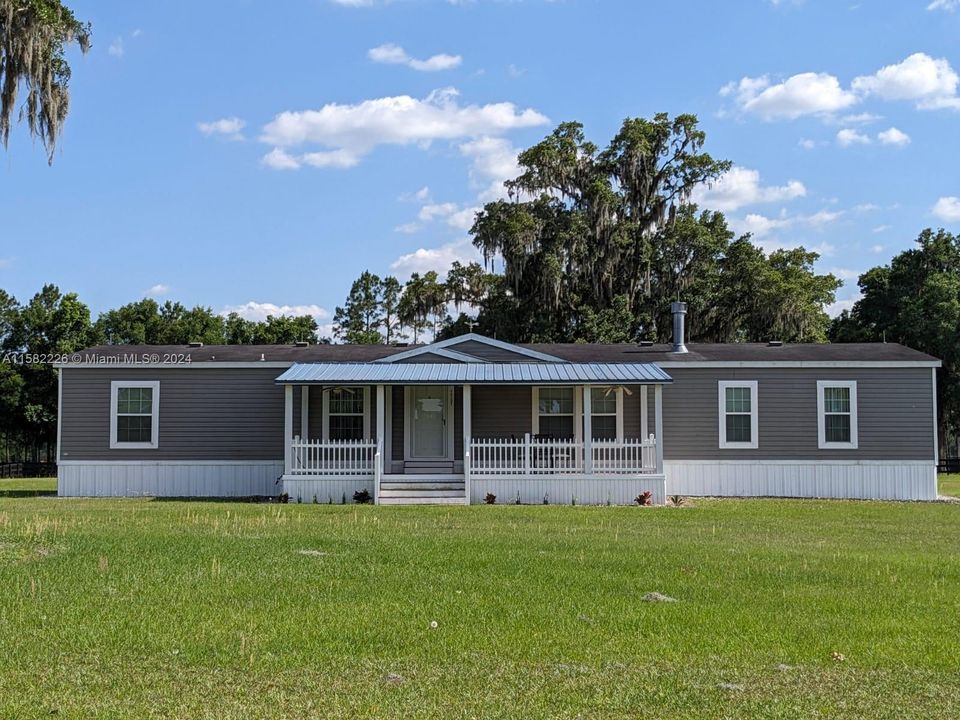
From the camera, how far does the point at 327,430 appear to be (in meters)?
21.3

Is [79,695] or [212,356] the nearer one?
[79,695]

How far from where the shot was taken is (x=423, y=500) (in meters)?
18.8

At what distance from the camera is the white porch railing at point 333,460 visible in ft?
63.1

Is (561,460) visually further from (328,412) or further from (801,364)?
(801,364)

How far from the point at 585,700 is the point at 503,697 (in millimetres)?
470

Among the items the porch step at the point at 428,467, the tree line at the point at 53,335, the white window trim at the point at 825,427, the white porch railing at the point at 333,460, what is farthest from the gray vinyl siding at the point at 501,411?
the tree line at the point at 53,335

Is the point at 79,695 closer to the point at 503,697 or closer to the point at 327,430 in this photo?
the point at 503,697

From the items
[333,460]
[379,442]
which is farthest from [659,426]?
[333,460]

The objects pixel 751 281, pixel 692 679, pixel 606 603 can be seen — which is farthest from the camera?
pixel 751 281

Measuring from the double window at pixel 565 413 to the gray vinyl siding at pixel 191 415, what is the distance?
581 centimetres

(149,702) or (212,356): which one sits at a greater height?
(212,356)

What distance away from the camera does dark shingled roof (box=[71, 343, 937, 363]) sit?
837 inches

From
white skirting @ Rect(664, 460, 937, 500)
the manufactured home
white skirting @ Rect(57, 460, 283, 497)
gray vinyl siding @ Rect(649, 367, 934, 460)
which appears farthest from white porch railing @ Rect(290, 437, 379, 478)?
white skirting @ Rect(664, 460, 937, 500)

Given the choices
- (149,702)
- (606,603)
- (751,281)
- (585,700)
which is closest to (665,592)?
(606,603)
